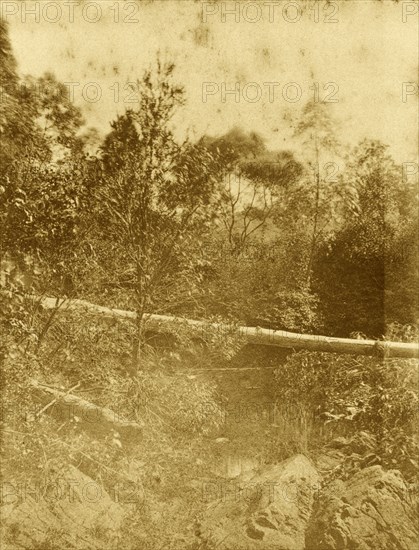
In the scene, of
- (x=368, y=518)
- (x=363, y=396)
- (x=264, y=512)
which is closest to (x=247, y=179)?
(x=363, y=396)

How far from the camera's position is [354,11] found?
383 centimetres

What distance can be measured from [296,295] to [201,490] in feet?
7.12

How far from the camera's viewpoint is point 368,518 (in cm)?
316

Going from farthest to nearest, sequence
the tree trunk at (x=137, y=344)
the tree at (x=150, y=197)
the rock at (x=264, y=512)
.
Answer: the tree trunk at (x=137, y=344) → the tree at (x=150, y=197) → the rock at (x=264, y=512)

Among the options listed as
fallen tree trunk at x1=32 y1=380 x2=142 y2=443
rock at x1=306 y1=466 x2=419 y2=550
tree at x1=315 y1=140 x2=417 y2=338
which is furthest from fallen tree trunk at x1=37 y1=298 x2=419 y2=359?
rock at x1=306 y1=466 x2=419 y2=550

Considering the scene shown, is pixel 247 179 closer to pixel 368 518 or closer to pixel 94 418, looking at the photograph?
pixel 94 418

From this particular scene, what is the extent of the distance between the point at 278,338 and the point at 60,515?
2.74 meters

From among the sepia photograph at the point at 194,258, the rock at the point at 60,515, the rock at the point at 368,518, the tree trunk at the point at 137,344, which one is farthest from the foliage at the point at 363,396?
the rock at the point at 60,515

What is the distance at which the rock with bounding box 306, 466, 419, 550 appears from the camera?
3090 mm

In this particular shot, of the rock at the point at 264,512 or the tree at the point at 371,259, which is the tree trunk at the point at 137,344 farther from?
the tree at the point at 371,259

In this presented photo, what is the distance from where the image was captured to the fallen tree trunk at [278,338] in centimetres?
427

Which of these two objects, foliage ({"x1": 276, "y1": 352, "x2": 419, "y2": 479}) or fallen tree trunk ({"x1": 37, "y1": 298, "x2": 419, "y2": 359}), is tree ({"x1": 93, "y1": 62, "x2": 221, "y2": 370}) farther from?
foliage ({"x1": 276, "y1": 352, "x2": 419, "y2": 479})

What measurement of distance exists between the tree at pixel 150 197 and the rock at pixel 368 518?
1878mm

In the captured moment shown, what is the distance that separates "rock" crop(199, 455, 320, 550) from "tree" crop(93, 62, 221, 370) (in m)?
1.33
